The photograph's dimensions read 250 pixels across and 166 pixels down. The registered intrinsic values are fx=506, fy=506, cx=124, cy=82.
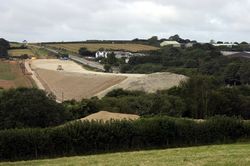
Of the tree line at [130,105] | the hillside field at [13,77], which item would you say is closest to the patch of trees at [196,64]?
the tree line at [130,105]

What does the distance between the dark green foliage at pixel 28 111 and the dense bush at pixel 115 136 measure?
40.4 feet

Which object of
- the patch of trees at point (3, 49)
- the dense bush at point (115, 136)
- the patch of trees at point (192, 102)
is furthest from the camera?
the patch of trees at point (3, 49)

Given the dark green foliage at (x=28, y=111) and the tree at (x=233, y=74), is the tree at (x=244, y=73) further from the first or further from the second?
the dark green foliage at (x=28, y=111)

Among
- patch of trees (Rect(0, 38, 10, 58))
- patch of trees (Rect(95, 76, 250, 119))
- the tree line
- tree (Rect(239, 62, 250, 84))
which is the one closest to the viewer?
the tree line

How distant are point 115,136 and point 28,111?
14465 mm

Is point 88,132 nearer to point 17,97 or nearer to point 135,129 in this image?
point 135,129

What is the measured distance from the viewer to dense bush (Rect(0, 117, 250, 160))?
33781mm

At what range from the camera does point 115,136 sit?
3619cm

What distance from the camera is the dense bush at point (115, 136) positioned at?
111ft

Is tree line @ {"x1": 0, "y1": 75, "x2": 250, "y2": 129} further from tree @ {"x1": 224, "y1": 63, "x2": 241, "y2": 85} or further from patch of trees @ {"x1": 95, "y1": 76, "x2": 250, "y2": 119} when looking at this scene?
tree @ {"x1": 224, "y1": 63, "x2": 241, "y2": 85}

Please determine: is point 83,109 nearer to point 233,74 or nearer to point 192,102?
point 192,102

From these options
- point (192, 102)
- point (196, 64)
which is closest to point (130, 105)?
point (192, 102)

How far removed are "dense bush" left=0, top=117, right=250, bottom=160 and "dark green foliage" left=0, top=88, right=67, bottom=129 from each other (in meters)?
12.3

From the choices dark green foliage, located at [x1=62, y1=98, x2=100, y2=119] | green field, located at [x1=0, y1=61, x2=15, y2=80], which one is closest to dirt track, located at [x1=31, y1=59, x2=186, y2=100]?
green field, located at [x1=0, y1=61, x2=15, y2=80]
